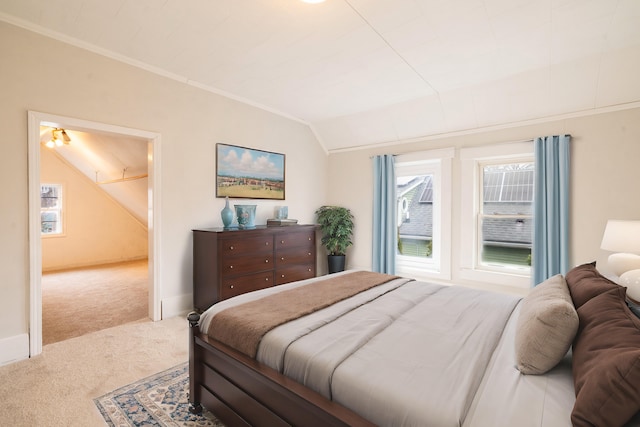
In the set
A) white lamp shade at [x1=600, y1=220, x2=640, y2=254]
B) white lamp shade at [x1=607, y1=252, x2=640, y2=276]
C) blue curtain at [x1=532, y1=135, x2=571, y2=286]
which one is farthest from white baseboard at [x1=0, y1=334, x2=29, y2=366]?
blue curtain at [x1=532, y1=135, x2=571, y2=286]

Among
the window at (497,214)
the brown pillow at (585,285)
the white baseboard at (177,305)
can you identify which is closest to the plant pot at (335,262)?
the window at (497,214)

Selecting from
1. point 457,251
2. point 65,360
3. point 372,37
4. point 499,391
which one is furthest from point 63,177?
point 499,391

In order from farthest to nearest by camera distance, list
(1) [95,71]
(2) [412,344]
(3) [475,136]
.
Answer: (3) [475,136], (1) [95,71], (2) [412,344]

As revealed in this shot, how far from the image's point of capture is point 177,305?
11.5 ft

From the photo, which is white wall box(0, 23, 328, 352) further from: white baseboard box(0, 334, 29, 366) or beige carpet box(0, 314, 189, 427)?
beige carpet box(0, 314, 189, 427)

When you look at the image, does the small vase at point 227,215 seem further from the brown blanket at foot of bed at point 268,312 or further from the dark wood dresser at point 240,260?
the brown blanket at foot of bed at point 268,312

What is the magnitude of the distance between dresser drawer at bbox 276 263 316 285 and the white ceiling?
221cm

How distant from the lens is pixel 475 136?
3.92 meters

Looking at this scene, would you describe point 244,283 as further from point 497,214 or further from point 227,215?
point 497,214

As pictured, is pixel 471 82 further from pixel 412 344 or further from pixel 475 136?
pixel 412 344

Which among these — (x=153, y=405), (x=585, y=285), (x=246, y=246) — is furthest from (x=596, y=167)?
(x=153, y=405)

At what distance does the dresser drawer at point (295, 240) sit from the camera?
13.0 ft

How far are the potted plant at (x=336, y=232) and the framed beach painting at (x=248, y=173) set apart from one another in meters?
0.81

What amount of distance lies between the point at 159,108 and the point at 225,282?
77.8 inches
